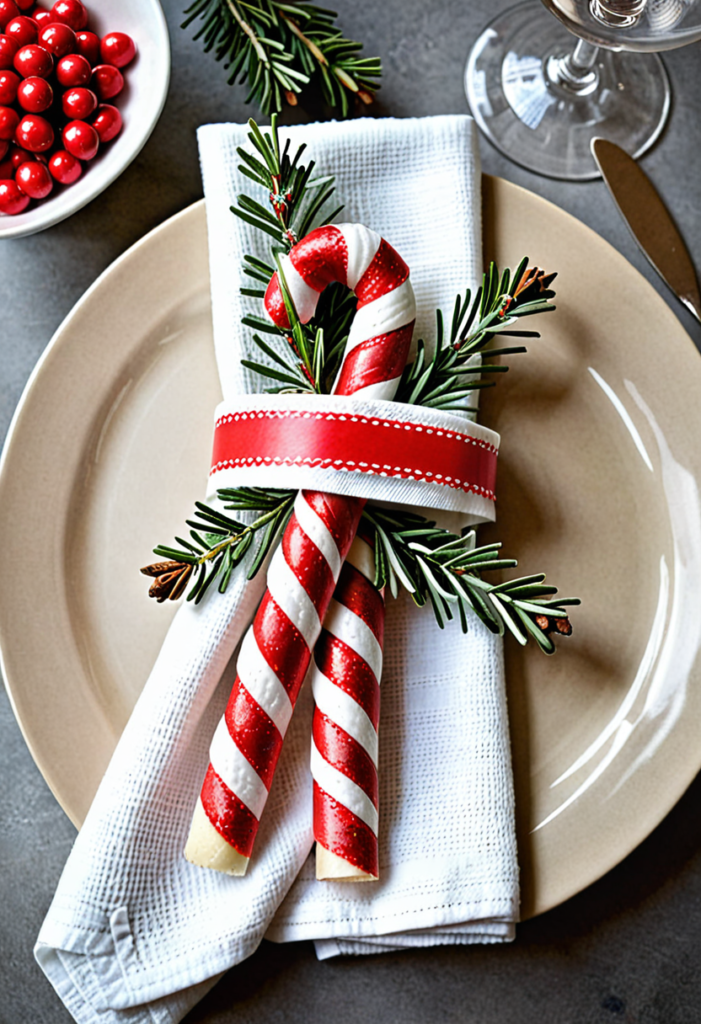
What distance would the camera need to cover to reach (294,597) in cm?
80

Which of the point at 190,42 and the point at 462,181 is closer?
the point at 462,181

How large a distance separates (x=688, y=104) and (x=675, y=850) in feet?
3.02

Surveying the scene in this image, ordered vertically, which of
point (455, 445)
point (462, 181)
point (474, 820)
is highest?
point (462, 181)

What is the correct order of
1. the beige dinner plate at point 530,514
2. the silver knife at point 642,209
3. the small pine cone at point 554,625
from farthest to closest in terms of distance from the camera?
the silver knife at point 642,209
the beige dinner plate at point 530,514
the small pine cone at point 554,625

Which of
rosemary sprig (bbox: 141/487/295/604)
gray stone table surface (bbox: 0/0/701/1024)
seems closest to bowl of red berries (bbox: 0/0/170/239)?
gray stone table surface (bbox: 0/0/701/1024)

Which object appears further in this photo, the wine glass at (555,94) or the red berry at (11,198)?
the wine glass at (555,94)

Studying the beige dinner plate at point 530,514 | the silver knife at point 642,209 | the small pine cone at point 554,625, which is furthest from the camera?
the silver knife at point 642,209

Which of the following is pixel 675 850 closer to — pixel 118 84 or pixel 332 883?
pixel 332 883

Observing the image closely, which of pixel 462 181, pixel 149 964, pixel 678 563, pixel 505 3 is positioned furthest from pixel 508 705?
pixel 505 3

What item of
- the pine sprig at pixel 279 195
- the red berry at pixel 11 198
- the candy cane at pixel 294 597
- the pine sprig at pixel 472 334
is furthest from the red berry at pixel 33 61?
the pine sprig at pixel 472 334

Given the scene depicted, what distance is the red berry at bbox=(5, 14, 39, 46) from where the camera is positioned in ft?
3.05

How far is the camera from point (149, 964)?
824 mm

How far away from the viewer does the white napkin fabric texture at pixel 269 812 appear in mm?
822

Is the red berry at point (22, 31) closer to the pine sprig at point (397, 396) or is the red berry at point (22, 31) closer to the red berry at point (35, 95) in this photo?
the red berry at point (35, 95)
